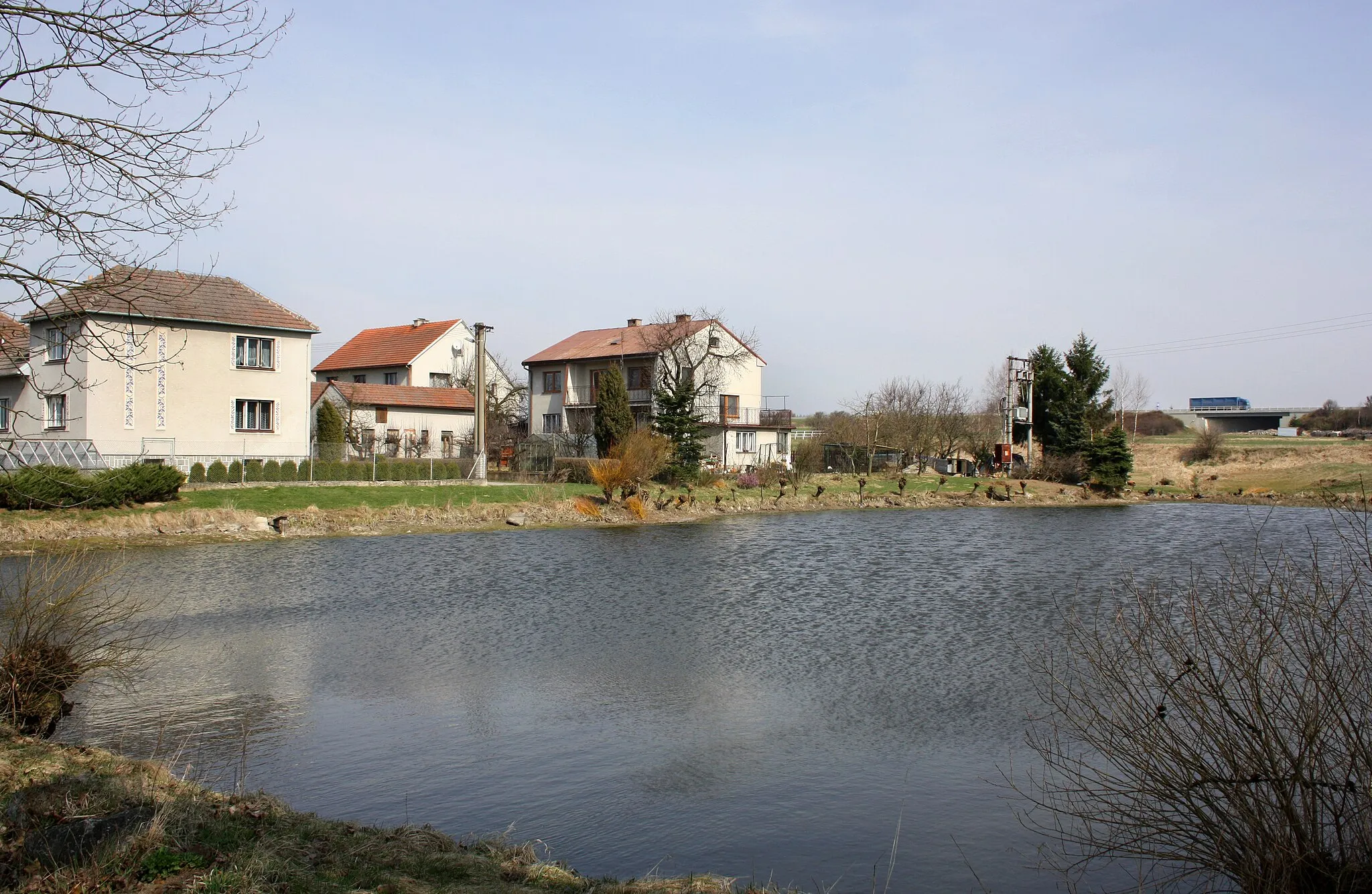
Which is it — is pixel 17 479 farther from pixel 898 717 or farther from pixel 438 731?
pixel 898 717

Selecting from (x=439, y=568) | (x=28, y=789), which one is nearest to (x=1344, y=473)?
(x=439, y=568)

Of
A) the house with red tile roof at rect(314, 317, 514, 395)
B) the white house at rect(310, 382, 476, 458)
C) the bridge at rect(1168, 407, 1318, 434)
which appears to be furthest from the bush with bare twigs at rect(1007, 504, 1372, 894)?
the bridge at rect(1168, 407, 1318, 434)

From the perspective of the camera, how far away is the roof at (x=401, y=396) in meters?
56.1

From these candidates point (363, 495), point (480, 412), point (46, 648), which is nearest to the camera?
point (46, 648)

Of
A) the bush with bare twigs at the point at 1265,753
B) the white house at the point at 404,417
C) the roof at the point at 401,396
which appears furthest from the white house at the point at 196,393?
the bush with bare twigs at the point at 1265,753

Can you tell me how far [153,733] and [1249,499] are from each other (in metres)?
53.5

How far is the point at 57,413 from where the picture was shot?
126 feet

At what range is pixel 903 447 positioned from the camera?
195 feet

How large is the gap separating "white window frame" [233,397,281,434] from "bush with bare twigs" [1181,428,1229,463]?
184 ft

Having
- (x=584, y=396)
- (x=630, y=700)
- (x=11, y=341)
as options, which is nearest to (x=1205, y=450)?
(x=584, y=396)

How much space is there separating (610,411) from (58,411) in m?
24.3

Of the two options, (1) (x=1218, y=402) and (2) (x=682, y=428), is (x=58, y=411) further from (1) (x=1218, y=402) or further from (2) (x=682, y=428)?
(1) (x=1218, y=402)

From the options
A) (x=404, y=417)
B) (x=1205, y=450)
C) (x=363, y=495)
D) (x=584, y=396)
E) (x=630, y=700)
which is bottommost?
(x=630, y=700)

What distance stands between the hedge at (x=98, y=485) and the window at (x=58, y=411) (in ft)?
33.6
